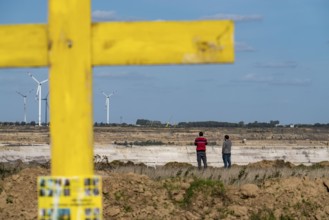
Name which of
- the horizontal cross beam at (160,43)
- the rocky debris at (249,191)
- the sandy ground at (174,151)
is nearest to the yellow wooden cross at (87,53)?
the horizontal cross beam at (160,43)

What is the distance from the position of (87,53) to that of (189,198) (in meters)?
16.0

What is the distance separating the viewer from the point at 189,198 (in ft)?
65.7

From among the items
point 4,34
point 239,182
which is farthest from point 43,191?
point 239,182

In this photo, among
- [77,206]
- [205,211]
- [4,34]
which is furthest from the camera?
[205,211]

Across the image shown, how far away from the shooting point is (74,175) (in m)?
4.24

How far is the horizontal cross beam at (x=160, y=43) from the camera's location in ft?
13.9

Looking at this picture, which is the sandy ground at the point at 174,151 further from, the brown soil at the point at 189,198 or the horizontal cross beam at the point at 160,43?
the horizontal cross beam at the point at 160,43

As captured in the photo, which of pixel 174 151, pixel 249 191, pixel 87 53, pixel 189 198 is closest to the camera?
pixel 87 53

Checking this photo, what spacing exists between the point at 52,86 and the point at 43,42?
11.1 inches

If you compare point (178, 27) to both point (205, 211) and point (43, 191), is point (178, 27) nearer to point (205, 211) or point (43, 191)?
point (43, 191)

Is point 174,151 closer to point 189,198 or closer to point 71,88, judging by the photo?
point 189,198

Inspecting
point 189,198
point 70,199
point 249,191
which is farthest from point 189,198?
point 70,199

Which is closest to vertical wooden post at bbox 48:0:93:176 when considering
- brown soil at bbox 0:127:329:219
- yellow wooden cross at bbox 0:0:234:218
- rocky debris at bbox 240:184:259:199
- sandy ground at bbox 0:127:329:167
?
yellow wooden cross at bbox 0:0:234:218

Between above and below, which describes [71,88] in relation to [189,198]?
above
